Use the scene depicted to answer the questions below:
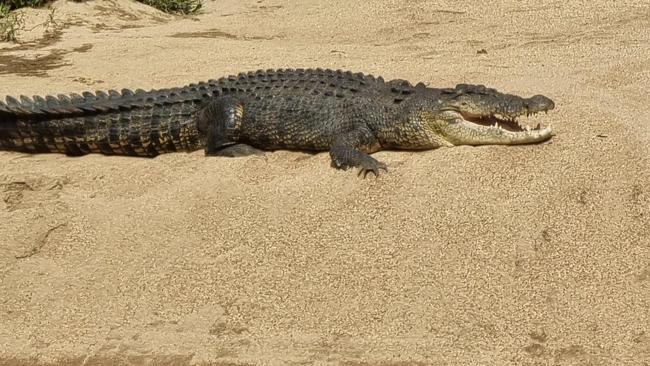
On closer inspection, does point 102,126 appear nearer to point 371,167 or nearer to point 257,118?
point 257,118

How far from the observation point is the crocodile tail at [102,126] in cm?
634

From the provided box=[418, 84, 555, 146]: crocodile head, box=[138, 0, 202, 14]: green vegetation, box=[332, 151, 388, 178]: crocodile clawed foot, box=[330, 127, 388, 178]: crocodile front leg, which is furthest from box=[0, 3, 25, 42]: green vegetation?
box=[418, 84, 555, 146]: crocodile head

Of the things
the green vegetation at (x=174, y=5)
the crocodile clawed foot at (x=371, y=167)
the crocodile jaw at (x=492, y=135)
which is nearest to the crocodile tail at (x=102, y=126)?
the crocodile clawed foot at (x=371, y=167)

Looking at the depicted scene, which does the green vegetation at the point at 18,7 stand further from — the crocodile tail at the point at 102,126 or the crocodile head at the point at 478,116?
the crocodile head at the point at 478,116

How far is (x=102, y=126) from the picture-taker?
20.9ft

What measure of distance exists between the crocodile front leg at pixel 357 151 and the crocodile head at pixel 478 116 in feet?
1.46

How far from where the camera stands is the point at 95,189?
5.63 m

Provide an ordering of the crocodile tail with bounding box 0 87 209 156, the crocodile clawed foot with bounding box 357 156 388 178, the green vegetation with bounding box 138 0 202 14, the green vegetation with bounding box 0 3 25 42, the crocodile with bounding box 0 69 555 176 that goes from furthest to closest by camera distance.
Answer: the green vegetation with bounding box 138 0 202 14
the green vegetation with bounding box 0 3 25 42
the crocodile tail with bounding box 0 87 209 156
the crocodile with bounding box 0 69 555 176
the crocodile clawed foot with bounding box 357 156 388 178

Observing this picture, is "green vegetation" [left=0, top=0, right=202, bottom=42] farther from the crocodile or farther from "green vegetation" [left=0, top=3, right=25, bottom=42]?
the crocodile

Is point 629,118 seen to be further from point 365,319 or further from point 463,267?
point 365,319

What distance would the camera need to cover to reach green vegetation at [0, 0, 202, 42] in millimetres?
9922

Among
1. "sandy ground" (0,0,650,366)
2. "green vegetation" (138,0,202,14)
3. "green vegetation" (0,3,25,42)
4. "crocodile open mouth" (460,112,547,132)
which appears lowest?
"sandy ground" (0,0,650,366)

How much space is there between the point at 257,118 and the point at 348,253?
6.69 feet

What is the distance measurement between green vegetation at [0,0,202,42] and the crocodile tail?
3.97 metres
